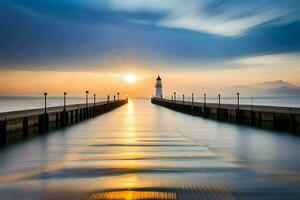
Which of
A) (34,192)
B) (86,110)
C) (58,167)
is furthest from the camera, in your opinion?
(86,110)

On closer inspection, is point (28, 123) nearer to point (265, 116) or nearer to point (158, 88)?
point (265, 116)

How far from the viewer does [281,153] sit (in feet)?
55.8

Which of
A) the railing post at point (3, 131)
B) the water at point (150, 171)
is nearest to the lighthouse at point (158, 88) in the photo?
the railing post at point (3, 131)

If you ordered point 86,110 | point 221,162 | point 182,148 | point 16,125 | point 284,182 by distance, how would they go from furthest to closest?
point 86,110 → point 16,125 → point 182,148 → point 221,162 → point 284,182

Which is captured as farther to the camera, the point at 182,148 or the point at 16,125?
the point at 16,125

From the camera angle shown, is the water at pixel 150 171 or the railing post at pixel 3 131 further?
the railing post at pixel 3 131

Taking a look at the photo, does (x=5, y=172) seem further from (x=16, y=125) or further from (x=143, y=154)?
(x=16, y=125)

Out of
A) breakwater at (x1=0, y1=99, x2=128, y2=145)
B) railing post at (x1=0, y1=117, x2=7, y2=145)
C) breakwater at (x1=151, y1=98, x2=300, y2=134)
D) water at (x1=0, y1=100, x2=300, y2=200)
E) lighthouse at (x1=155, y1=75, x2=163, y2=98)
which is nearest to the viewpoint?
water at (x1=0, y1=100, x2=300, y2=200)

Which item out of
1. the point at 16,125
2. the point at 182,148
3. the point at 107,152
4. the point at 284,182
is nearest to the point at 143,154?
the point at 107,152

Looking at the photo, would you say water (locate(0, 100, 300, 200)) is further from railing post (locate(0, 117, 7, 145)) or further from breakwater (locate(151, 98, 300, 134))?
breakwater (locate(151, 98, 300, 134))

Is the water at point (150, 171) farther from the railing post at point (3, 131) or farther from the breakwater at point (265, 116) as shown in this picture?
the breakwater at point (265, 116)

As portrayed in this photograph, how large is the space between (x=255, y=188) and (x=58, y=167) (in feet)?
20.4

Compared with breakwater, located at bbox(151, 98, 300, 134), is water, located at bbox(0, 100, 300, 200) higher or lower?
lower

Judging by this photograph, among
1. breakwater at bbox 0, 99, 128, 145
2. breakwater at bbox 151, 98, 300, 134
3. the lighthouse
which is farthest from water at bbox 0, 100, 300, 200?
the lighthouse
